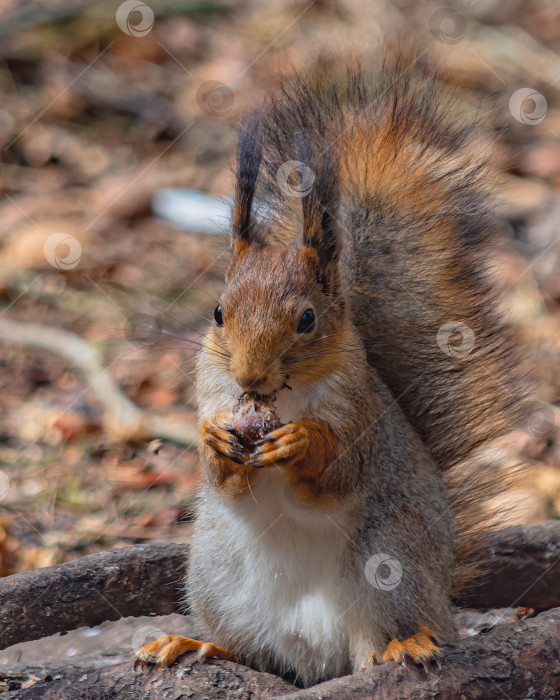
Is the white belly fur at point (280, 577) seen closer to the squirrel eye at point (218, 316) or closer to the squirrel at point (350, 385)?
the squirrel at point (350, 385)

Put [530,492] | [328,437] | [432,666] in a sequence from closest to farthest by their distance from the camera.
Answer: [432,666], [328,437], [530,492]

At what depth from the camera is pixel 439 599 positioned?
2.12 meters

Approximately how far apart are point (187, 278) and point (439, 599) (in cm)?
281

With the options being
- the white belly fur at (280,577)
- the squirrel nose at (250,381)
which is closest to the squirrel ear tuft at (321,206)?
the squirrel nose at (250,381)

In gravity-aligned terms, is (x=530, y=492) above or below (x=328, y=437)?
below

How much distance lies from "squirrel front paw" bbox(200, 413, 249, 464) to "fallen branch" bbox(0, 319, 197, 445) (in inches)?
59.6

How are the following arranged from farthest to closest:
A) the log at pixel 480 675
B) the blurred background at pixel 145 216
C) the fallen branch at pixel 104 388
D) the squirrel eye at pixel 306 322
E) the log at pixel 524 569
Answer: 1. the fallen branch at pixel 104 388
2. the blurred background at pixel 145 216
3. the log at pixel 524 569
4. the squirrel eye at pixel 306 322
5. the log at pixel 480 675

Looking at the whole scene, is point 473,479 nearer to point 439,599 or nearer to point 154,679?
point 439,599

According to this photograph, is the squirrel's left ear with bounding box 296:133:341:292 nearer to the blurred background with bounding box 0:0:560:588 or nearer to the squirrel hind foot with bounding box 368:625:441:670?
the blurred background with bounding box 0:0:560:588

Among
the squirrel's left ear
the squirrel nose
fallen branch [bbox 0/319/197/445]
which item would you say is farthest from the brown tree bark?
fallen branch [bbox 0/319/197/445]

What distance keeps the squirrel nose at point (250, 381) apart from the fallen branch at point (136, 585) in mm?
814

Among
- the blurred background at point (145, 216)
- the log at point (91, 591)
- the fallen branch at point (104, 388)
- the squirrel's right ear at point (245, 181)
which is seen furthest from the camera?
the fallen branch at point (104, 388)

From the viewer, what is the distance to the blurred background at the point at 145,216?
3.37 meters

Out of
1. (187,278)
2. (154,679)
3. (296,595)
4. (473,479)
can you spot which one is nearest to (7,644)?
(154,679)
